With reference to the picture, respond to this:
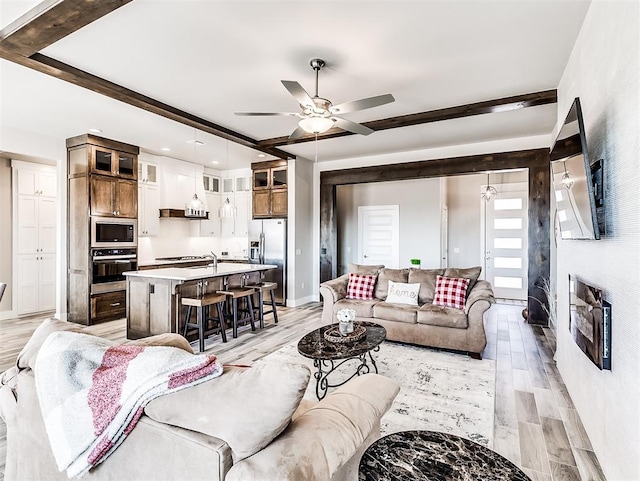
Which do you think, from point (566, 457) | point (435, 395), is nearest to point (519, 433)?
point (566, 457)

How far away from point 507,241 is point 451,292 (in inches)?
154

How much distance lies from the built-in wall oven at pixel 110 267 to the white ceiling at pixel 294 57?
192 centimetres

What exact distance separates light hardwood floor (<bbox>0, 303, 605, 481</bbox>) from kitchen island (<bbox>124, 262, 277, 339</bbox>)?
457 millimetres

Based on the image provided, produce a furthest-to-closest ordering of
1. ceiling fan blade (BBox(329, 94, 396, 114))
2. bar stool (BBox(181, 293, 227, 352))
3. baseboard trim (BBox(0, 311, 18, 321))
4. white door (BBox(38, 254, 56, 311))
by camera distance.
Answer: white door (BBox(38, 254, 56, 311)) → baseboard trim (BBox(0, 311, 18, 321)) → bar stool (BBox(181, 293, 227, 352)) → ceiling fan blade (BBox(329, 94, 396, 114))

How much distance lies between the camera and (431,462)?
4.07 ft

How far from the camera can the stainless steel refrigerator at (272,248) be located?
22.0 ft

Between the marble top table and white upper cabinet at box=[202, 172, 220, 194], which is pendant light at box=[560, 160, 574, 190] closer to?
the marble top table

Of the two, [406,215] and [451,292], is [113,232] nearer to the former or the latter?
[451,292]

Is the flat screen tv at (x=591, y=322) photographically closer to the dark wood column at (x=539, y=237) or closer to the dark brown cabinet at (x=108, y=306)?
the dark wood column at (x=539, y=237)

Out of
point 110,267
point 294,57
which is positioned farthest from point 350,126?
point 110,267

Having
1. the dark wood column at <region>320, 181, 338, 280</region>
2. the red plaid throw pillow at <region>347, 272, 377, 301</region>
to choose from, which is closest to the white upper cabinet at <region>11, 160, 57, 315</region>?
the dark wood column at <region>320, 181, 338, 280</region>

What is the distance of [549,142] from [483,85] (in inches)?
92.1

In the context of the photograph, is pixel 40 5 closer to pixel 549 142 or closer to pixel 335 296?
pixel 335 296

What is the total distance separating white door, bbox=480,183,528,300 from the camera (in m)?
7.19
